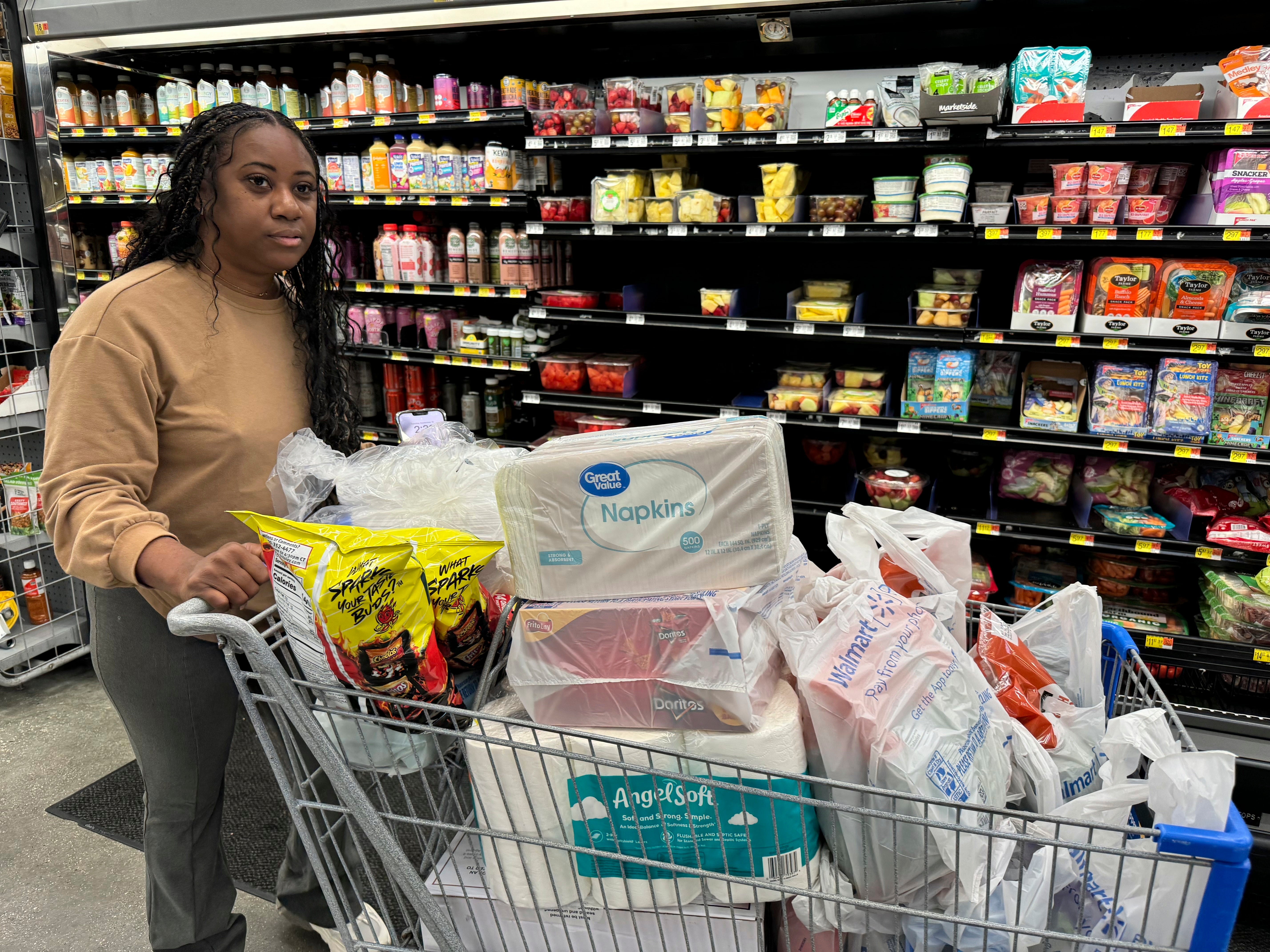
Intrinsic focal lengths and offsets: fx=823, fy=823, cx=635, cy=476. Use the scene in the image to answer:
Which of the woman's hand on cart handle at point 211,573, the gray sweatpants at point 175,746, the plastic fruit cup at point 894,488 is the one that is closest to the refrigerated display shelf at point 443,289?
the plastic fruit cup at point 894,488

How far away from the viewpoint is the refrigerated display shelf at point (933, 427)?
8.40ft

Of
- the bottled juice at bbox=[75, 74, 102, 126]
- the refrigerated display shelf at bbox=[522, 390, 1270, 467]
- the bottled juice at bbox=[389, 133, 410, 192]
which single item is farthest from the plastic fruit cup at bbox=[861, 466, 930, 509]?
the bottled juice at bbox=[75, 74, 102, 126]

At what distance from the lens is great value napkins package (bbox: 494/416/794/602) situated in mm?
987

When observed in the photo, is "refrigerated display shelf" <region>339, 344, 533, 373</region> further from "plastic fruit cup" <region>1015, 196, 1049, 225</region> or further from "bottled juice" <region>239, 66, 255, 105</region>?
"plastic fruit cup" <region>1015, 196, 1049, 225</region>

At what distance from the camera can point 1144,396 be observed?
2.64 metres

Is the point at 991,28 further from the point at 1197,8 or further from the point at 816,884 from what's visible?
the point at 816,884

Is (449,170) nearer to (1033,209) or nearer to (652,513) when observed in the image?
(1033,209)

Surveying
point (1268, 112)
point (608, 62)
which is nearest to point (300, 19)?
point (608, 62)

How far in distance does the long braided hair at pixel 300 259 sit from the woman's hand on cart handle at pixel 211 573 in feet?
1.56

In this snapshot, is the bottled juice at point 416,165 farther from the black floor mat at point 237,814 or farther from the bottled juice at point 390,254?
the black floor mat at point 237,814

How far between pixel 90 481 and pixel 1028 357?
2.89 metres

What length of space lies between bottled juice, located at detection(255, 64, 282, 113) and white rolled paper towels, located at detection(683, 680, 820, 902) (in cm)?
359

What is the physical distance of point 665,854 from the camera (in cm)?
103

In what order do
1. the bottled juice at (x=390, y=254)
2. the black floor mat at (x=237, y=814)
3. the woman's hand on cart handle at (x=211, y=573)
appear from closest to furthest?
the woman's hand on cart handle at (x=211, y=573), the black floor mat at (x=237, y=814), the bottled juice at (x=390, y=254)
